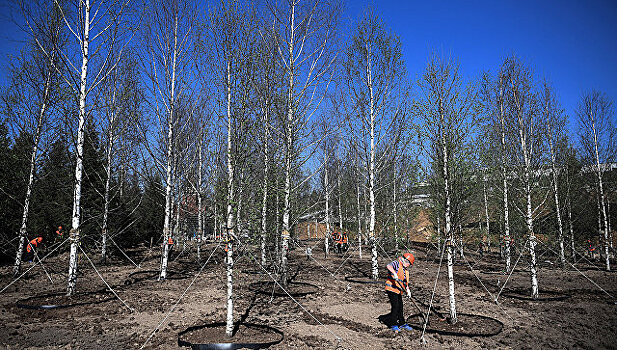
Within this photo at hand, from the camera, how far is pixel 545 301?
10008mm

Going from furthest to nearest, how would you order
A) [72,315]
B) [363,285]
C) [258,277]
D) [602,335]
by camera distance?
[258,277]
[363,285]
[72,315]
[602,335]

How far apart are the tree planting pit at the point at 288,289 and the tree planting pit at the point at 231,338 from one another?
11.0ft

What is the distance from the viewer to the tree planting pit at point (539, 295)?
10.2m

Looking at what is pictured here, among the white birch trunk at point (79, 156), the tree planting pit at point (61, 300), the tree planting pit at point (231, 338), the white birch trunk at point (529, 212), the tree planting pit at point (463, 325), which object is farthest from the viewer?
the white birch trunk at point (529, 212)

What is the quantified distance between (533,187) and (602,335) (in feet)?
14.9

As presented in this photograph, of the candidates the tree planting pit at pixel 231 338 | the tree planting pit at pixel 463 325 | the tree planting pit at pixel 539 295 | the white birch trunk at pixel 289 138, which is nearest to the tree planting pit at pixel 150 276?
the white birch trunk at pixel 289 138

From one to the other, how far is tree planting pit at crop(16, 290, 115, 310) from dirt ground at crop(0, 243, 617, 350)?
0.03 metres

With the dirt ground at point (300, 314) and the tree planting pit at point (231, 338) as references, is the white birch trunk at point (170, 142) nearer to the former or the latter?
the dirt ground at point (300, 314)

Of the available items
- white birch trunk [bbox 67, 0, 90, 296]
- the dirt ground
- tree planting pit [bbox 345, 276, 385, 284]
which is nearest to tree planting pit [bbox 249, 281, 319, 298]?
the dirt ground

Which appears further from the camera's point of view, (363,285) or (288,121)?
(363,285)

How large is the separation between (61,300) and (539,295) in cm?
1348

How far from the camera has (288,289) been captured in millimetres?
10797

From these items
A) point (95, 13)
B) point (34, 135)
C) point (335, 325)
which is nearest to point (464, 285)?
point (335, 325)

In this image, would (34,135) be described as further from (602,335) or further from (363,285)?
(602,335)
